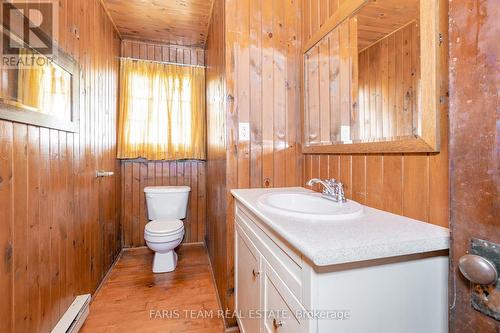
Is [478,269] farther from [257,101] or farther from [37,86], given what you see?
[37,86]

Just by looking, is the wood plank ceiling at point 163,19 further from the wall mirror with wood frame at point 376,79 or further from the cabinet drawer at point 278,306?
the cabinet drawer at point 278,306

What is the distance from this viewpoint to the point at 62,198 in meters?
1.42

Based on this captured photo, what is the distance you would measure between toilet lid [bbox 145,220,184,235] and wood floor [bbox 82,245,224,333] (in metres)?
0.42

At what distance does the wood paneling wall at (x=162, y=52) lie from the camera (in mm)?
2717

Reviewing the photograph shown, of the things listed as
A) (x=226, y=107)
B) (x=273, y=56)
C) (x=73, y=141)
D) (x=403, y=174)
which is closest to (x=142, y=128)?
(x=73, y=141)

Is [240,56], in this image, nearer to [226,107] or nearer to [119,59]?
[226,107]

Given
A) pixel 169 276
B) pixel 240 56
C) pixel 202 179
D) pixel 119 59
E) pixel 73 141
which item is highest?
pixel 119 59

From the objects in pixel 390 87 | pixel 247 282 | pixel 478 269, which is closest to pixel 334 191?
pixel 390 87

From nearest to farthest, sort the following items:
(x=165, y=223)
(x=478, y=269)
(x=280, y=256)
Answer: (x=478, y=269) → (x=280, y=256) → (x=165, y=223)

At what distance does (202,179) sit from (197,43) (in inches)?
62.4

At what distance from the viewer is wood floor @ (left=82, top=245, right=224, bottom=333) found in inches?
63.5

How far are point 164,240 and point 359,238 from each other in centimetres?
186

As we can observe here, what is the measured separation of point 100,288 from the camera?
2000 millimetres

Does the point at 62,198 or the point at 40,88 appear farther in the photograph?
the point at 62,198
